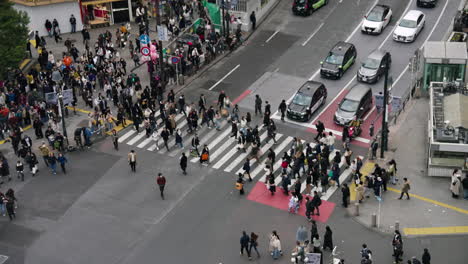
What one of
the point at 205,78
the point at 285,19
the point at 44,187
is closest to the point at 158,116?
the point at 205,78

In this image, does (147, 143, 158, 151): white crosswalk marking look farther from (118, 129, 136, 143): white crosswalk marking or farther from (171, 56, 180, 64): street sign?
(171, 56, 180, 64): street sign

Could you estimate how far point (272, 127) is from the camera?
4459 cm

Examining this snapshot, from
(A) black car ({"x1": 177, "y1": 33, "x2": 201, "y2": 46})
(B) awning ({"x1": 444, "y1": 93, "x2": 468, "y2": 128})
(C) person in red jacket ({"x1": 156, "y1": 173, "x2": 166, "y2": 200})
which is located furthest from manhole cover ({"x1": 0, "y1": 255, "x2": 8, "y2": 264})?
(B) awning ({"x1": 444, "y1": 93, "x2": 468, "y2": 128})

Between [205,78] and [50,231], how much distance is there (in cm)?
1895

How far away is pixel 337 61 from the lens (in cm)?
5200

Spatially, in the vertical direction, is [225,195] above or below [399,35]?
below

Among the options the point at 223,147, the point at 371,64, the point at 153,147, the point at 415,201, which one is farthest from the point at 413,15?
the point at 153,147

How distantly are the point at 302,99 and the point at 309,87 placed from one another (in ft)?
3.30

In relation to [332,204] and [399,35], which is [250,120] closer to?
[332,204]

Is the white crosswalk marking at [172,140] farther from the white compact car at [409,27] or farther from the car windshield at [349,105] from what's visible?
the white compact car at [409,27]

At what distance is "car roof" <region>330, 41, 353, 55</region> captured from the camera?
171ft

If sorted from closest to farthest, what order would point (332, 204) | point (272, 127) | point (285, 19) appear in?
point (332, 204)
point (272, 127)
point (285, 19)

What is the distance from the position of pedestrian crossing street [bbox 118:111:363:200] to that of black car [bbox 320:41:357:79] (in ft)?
26.3

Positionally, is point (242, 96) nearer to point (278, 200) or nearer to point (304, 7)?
point (278, 200)
